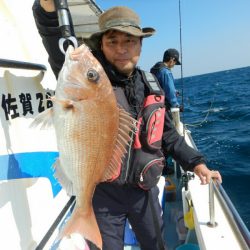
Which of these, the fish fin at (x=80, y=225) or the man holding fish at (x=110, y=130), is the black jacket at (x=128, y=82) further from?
the fish fin at (x=80, y=225)

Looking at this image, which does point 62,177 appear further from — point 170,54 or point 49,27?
point 170,54

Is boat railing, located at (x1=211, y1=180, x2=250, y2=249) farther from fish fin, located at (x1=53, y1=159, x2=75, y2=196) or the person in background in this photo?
the person in background

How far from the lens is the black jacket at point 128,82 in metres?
1.97

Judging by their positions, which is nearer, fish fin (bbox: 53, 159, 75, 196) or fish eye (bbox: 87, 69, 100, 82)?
fish eye (bbox: 87, 69, 100, 82)

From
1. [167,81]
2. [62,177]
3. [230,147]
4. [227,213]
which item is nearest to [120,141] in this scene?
[62,177]

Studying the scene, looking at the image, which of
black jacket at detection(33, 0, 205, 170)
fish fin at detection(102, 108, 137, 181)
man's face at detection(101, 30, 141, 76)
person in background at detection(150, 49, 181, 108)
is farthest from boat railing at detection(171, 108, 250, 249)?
person in background at detection(150, 49, 181, 108)

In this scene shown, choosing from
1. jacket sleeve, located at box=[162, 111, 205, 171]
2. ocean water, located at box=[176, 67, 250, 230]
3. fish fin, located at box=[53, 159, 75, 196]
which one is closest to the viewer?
fish fin, located at box=[53, 159, 75, 196]

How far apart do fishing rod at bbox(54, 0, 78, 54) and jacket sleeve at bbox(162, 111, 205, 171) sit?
126 cm

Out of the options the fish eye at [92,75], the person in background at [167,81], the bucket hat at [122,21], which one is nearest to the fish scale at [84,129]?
the fish eye at [92,75]

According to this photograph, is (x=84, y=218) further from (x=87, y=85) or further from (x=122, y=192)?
(x=87, y=85)

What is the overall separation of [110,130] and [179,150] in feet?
3.44

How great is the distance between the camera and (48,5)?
6.21 feet

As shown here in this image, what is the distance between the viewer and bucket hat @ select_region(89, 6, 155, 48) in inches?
83.7

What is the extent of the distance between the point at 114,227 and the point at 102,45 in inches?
53.1
